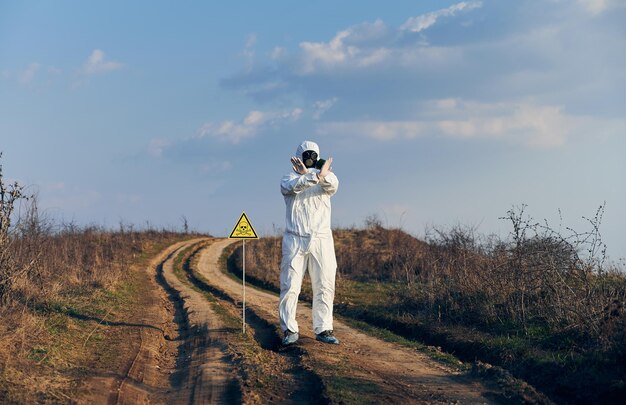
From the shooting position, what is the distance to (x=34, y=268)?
1705 cm

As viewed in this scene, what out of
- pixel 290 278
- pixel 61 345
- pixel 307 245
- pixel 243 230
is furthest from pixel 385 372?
pixel 61 345

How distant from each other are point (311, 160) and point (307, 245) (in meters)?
1.48

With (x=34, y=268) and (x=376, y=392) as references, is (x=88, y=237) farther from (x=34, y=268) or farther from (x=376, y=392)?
(x=376, y=392)

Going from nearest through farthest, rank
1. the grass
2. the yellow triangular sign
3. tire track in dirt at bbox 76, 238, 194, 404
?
the grass → tire track in dirt at bbox 76, 238, 194, 404 → the yellow triangular sign

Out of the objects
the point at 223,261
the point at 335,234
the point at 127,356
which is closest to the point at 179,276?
the point at 223,261

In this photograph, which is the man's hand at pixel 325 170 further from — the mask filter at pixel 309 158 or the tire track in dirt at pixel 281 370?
the tire track in dirt at pixel 281 370

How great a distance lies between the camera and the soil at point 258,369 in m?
8.70

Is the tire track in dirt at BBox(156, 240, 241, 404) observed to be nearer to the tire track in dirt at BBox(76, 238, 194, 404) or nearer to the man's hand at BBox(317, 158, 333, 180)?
the tire track in dirt at BBox(76, 238, 194, 404)

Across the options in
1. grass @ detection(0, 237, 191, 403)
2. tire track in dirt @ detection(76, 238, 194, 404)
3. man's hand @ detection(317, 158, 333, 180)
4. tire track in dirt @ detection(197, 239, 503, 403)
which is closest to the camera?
grass @ detection(0, 237, 191, 403)

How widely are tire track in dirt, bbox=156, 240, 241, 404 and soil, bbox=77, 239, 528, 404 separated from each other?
23mm

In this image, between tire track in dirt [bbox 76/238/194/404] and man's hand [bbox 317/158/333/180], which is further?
man's hand [bbox 317/158/333/180]

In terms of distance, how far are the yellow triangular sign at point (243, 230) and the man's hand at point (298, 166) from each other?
2.92 meters

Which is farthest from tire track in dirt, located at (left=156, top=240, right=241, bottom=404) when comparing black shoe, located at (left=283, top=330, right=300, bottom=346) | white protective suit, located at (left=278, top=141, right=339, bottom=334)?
white protective suit, located at (left=278, top=141, right=339, bottom=334)

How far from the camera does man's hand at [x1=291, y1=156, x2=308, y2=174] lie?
38.5 feet
